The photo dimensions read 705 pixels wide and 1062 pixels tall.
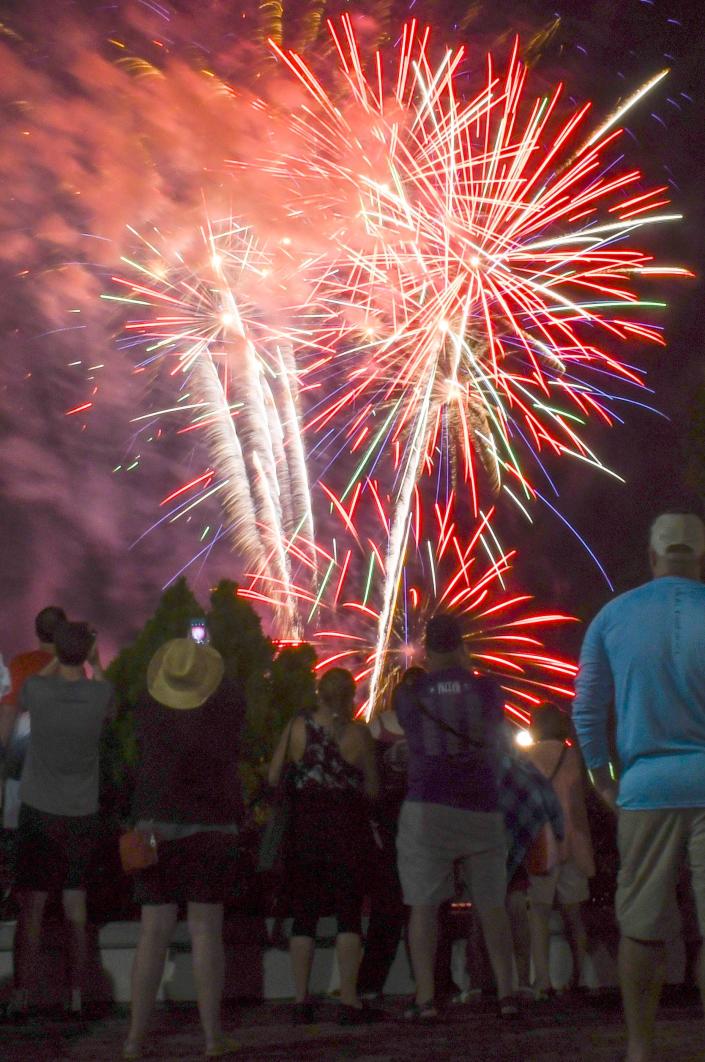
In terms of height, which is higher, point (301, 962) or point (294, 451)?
point (294, 451)

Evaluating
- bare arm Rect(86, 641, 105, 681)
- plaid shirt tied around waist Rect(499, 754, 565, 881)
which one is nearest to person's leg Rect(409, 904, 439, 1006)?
plaid shirt tied around waist Rect(499, 754, 565, 881)

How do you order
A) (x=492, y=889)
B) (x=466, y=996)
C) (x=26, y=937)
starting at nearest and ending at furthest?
1. (x=26, y=937)
2. (x=492, y=889)
3. (x=466, y=996)

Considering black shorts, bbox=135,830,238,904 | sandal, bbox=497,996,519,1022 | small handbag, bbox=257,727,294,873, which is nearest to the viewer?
black shorts, bbox=135,830,238,904

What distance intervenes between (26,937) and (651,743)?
3.11 m

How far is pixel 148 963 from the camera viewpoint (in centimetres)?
561

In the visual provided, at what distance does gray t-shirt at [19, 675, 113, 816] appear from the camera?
6.27 meters

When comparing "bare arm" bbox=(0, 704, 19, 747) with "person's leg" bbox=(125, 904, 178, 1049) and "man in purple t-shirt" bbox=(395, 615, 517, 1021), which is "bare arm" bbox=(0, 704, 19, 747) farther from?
"man in purple t-shirt" bbox=(395, 615, 517, 1021)

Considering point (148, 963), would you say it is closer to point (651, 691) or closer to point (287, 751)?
point (287, 751)

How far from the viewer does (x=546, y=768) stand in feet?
24.8

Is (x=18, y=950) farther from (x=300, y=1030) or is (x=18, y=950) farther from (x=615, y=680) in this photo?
(x=615, y=680)

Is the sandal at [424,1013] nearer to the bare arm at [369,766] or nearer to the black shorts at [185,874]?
the bare arm at [369,766]

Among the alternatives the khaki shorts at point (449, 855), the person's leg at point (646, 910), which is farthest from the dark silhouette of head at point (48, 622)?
the person's leg at point (646, 910)

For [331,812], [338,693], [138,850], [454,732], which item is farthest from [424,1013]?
[138,850]

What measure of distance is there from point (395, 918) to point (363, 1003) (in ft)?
2.15
